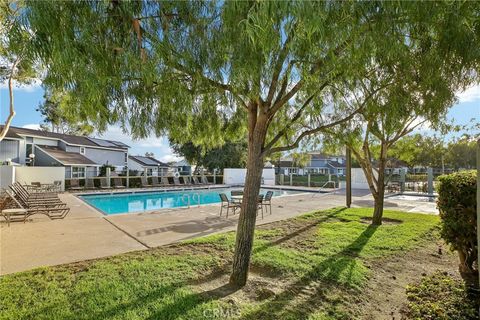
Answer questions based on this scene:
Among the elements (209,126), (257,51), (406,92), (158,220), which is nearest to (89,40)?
(257,51)

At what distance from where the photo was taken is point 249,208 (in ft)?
14.8

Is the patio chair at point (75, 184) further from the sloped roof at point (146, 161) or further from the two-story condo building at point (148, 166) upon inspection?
the sloped roof at point (146, 161)

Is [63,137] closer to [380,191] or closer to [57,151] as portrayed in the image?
[57,151]

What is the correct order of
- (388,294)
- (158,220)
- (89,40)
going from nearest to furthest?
(89,40) → (388,294) → (158,220)

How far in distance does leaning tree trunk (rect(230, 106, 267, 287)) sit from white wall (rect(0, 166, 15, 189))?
1831 cm

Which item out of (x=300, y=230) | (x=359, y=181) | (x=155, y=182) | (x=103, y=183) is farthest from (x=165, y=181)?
(x=300, y=230)

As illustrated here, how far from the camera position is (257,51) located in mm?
2562

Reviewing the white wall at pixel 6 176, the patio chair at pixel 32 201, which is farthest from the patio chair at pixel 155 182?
the patio chair at pixel 32 201

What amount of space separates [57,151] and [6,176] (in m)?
9.84

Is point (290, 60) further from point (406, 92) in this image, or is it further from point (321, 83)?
point (406, 92)

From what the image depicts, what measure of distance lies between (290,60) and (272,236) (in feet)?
17.6

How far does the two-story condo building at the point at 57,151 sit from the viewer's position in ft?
76.1

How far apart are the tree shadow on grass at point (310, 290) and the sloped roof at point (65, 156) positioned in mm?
24313

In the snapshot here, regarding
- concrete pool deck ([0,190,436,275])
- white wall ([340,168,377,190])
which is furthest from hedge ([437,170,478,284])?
white wall ([340,168,377,190])
